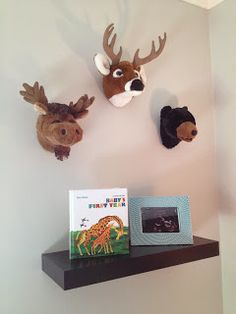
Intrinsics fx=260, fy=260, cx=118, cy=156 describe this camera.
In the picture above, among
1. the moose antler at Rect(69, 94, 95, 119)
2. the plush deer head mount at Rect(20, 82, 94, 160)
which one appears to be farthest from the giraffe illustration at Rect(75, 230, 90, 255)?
the moose antler at Rect(69, 94, 95, 119)

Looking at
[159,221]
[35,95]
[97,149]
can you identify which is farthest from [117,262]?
[35,95]

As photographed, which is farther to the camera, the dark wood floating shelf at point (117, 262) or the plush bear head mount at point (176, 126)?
the plush bear head mount at point (176, 126)

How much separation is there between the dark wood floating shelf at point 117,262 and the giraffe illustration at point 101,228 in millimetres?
67

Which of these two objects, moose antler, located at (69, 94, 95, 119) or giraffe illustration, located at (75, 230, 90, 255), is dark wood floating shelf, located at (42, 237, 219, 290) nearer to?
giraffe illustration, located at (75, 230, 90, 255)

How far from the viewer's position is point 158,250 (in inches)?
34.8

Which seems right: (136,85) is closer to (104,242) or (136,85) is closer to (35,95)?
(35,95)

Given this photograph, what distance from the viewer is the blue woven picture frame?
941 mm

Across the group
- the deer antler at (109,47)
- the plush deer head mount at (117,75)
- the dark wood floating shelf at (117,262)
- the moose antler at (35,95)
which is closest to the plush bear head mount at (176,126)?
the plush deer head mount at (117,75)

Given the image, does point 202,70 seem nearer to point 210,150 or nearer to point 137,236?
point 210,150

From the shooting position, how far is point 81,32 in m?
1.03

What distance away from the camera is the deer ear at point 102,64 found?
95 centimetres

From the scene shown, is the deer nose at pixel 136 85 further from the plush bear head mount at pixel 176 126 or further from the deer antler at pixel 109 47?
the plush bear head mount at pixel 176 126

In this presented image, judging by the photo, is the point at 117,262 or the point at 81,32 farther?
the point at 81,32

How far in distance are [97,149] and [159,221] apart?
358mm
